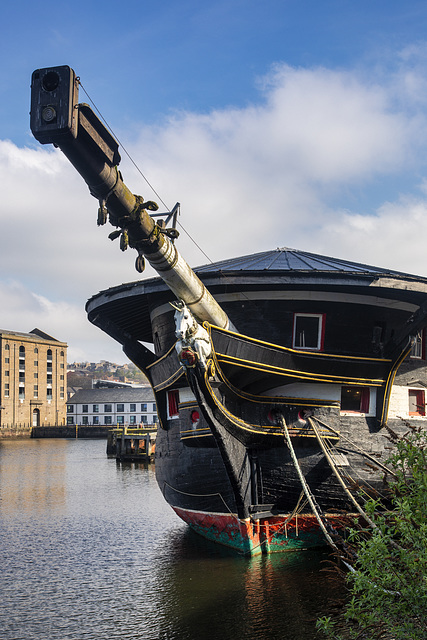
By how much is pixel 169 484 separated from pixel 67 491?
1881 centimetres

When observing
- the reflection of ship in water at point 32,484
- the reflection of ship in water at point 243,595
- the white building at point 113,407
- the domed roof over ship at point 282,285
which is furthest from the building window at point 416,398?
the white building at point 113,407

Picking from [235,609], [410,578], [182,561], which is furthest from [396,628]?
[182,561]

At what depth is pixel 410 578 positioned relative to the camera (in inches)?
261

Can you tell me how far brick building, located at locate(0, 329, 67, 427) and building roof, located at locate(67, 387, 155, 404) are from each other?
11.5 feet

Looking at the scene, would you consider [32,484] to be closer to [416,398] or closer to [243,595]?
[416,398]

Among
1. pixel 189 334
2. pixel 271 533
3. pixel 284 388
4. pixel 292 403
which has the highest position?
pixel 189 334

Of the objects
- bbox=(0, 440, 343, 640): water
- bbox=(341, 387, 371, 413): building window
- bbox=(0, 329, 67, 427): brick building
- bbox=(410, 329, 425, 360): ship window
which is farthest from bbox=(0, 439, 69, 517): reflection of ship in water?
bbox=(0, 329, 67, 427): brick building

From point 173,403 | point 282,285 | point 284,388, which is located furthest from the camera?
point 173,403

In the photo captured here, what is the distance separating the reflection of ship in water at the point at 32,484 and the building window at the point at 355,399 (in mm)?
16739

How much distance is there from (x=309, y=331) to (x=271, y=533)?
5345mm

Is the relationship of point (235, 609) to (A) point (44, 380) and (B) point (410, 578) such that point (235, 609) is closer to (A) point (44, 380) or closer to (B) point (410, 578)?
(B) point (410, 578)

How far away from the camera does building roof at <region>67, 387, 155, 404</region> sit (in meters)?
112

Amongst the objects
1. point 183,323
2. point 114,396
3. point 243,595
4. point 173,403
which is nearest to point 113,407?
point 114,396

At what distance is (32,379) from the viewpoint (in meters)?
115
